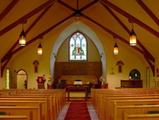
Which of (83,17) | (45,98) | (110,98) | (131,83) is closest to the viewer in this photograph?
(110,98)

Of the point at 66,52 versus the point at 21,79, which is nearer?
the point at 21,79

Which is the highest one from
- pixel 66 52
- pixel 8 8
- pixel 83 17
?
pixel 83 17

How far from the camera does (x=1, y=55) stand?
63.1 feet

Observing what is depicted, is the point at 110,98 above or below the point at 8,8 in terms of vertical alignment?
below

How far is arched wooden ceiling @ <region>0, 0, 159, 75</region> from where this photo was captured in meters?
14.1

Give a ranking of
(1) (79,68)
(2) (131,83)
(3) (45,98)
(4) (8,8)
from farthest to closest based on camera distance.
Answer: (1) (79,68) → (2) (131,83) → (4) (8,8) → (3) (45,98)

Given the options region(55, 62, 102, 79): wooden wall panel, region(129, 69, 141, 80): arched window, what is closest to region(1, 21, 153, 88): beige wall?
region(129, 69, 141, 80): arched window

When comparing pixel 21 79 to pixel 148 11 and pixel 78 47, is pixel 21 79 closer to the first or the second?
pixel 78 47

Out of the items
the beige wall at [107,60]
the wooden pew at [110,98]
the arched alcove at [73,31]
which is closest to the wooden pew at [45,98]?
the wooden pew at [110,98]

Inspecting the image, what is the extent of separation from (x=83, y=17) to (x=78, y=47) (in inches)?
227

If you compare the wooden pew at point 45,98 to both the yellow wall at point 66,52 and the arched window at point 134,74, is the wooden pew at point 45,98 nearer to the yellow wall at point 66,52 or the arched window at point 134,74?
the arched window at point 134,74

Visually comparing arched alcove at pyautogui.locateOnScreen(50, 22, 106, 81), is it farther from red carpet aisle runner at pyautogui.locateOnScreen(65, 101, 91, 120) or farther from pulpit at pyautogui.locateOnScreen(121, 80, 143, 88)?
red carpet aisle runner at pyautogui.locateOnScreen(65, 101, 91, 120)

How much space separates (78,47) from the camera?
26.2 m

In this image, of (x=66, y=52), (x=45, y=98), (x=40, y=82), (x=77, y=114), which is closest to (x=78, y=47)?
(x=66, y=52)
